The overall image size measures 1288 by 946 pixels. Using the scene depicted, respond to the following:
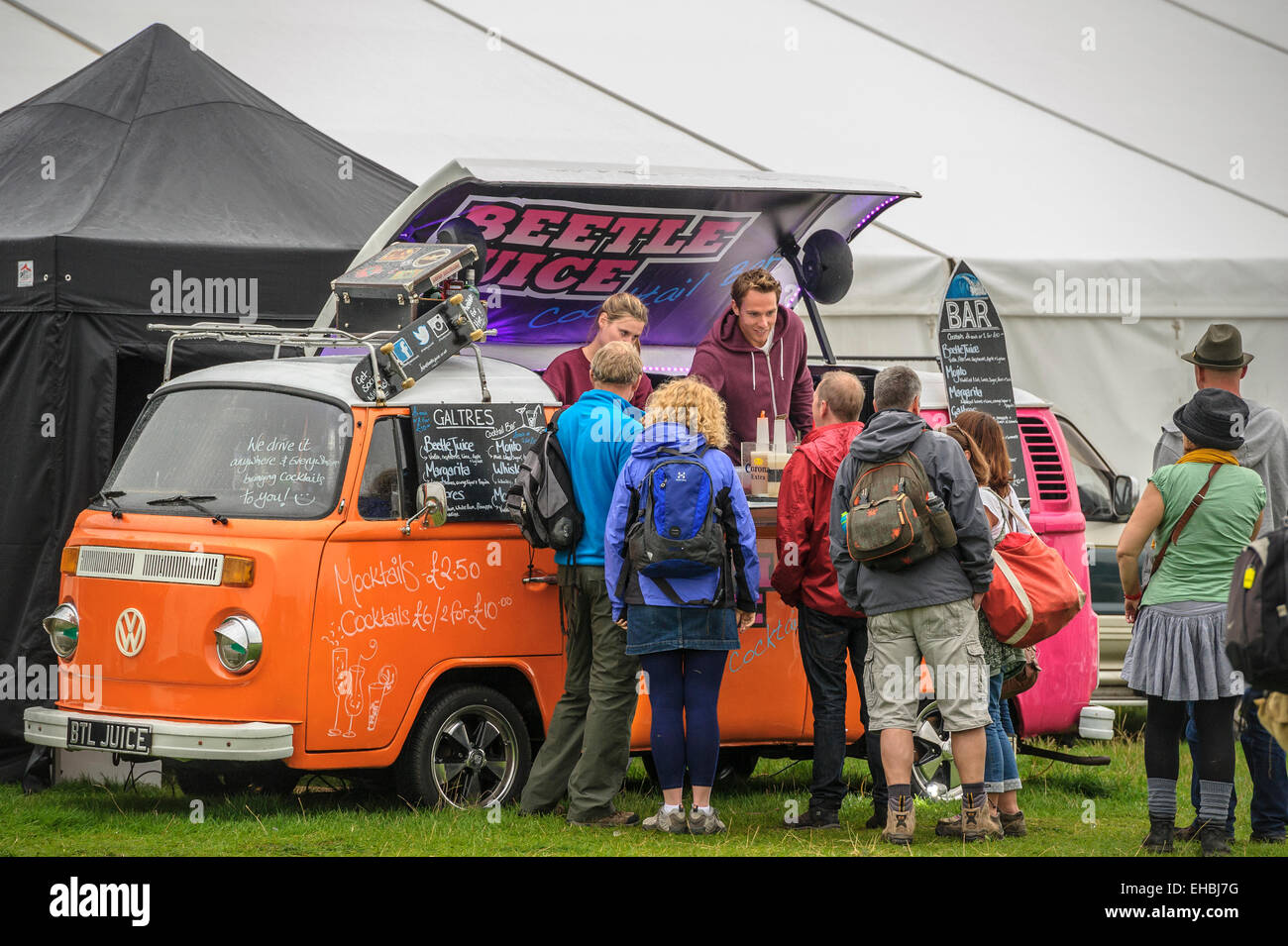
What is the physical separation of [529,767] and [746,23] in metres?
9.61

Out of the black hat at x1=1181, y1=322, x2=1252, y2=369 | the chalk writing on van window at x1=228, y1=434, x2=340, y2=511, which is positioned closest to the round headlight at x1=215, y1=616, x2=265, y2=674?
the chalk writing on van window at x1=228, y1=434, x2=340, y2=511

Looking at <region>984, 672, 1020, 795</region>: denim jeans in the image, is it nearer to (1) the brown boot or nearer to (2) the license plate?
(1) the brown boot

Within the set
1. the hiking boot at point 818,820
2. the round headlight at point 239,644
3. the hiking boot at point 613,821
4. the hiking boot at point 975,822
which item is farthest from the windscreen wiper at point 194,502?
the hiking boot at point 975,822

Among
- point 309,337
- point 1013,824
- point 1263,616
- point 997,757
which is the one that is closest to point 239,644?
point 309,337

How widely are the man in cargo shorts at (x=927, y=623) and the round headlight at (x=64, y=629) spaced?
336 cm

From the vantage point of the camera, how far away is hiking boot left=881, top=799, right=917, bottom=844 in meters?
6.30

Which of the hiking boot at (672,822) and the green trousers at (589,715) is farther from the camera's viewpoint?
the green trousers at (589,715)

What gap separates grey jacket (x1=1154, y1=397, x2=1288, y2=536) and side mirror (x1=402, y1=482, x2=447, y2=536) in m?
3.04

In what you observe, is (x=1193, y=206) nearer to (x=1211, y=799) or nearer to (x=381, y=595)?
(x=1211, y=799)

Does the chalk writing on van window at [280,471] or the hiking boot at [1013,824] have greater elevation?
the chalk writing on van window at [280,471]

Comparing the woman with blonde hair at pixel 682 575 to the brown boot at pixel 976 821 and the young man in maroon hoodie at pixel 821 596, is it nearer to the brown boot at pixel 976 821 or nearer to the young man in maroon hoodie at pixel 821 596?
the young man in maroon hoodie at pixel 821 596

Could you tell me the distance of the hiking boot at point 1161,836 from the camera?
6.24m
